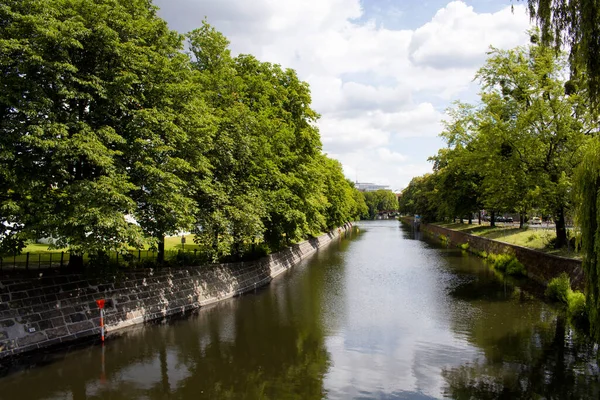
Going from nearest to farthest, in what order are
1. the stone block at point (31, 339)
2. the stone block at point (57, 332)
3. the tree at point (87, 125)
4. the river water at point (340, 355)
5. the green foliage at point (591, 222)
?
1. the green foliage at point (591, 222)
2. the river water at point (340, 355)
3. the tree at point (87, 125)
4. the stone block at point (31, 339)
5. the stone block at point (57, 332)

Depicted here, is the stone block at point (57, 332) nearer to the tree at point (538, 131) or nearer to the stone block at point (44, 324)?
the stone block at point (44, 324)

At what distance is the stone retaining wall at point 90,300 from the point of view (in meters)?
14.0

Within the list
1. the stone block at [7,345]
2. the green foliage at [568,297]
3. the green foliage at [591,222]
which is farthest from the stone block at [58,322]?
the green foliage at [568,297]

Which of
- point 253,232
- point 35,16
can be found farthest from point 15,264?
point 253,232

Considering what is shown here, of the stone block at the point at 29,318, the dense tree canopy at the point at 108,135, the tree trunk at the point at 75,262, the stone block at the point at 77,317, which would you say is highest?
the dense tree canopy at the point at 108,135

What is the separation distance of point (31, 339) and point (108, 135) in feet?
24.5

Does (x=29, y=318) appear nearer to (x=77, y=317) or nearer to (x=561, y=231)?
(x=77, y=317)

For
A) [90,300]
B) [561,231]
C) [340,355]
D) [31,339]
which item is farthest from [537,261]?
[31,339]

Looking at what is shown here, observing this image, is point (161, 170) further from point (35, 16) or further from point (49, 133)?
point (35, 16)

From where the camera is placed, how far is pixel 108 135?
1478 centimetres

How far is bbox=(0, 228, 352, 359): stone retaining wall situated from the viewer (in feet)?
46.0

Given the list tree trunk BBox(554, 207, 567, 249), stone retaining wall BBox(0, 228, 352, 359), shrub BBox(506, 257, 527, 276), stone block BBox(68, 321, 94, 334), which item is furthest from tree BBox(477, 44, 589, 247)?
stone block BBox(68, 321, 94, 334)

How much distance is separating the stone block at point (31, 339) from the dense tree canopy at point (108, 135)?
3111 millimetres

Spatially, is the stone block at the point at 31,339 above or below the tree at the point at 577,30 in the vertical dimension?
below
